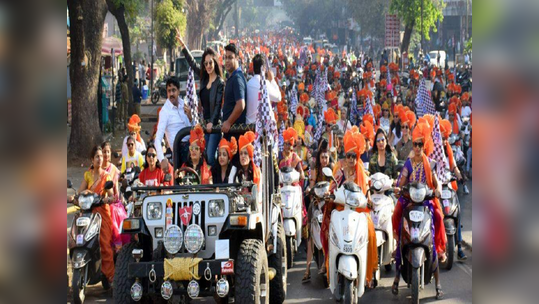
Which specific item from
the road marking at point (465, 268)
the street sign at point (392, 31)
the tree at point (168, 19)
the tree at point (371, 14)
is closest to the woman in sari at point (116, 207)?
the road marking at point (465, 268)

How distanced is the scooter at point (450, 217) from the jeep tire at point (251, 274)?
13.5ft

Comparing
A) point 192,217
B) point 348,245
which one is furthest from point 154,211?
point 348,245

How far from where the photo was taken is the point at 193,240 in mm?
7719

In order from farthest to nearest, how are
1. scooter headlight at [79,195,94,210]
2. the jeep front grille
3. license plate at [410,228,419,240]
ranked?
scooter headlight at [79,195,94,210]
license plate at [410,228,419,240]
the jeep front grille

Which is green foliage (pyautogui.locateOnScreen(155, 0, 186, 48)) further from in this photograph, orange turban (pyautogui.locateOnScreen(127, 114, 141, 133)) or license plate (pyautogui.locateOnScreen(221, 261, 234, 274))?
license plate (pyautogui.locateOnScreen(221, 261, 234, 274))

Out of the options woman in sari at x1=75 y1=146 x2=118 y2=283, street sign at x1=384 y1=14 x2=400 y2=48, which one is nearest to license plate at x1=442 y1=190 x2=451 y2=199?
woman in sari at x1=75 y1=146 x2=118 y2=283

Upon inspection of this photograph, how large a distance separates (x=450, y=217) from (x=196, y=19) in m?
62.6

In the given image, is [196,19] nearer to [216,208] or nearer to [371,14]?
[371,14]

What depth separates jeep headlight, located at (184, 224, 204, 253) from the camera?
7715 millimetres

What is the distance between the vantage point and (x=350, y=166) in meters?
9.85

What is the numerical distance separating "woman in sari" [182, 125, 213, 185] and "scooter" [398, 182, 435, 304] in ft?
7.24

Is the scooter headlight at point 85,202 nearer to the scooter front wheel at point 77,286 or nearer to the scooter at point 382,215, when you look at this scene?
the scooter front wheel at point 77,286
